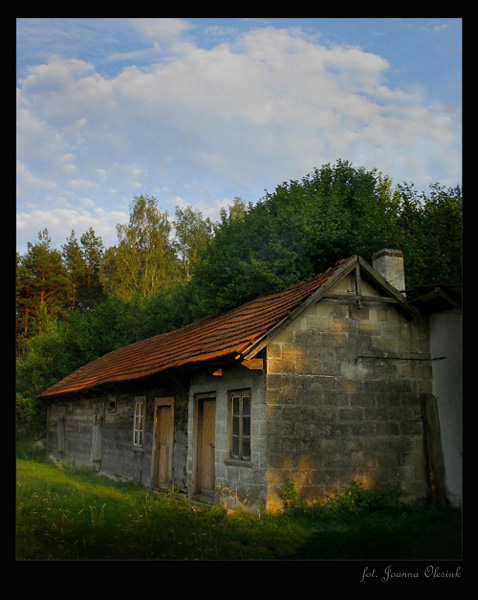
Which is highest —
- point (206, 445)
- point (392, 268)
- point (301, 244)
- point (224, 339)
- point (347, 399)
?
point (301, 244)

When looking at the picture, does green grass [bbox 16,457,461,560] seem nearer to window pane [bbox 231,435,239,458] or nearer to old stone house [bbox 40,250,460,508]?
old stone house [bbox 40,250,460,508]

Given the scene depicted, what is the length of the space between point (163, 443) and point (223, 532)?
17.2 ft

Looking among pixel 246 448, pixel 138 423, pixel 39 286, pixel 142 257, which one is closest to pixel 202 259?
pixel 138 423

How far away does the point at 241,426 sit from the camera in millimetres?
10141

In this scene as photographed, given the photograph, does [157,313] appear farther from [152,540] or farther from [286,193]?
[152,540]

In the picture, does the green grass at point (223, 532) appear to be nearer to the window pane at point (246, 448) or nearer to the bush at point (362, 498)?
the bush at point (362, 498)

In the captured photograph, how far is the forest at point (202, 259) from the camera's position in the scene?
1702cm

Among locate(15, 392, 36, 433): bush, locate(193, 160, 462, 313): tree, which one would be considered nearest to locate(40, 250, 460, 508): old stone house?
locate(193, 160, 462, 313): tree

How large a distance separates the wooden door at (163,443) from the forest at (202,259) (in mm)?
4001

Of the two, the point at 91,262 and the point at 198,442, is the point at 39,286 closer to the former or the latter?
the point at 91,262

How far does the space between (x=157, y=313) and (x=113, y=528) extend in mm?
18618

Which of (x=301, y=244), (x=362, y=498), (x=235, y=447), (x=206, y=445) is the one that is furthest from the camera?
(x=301, y=244)

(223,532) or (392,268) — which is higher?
(392,268)

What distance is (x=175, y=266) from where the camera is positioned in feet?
115
